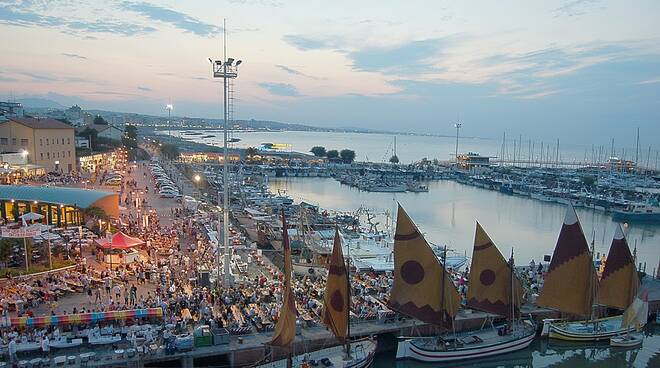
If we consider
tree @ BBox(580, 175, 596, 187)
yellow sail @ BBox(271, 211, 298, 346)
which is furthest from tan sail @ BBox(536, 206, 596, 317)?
tree @ BBox(580, 175, 596, 187)

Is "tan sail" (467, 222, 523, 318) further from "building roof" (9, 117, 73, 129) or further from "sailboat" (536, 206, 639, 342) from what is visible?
"building roof" (9, 117, 73, 129)

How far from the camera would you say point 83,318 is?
1291cm

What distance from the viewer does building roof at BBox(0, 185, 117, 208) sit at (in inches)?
939

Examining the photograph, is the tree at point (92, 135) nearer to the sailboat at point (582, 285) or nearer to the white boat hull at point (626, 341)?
the sailboat at point (582, 285)

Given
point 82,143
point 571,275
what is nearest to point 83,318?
point 571,275

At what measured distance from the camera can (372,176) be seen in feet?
251

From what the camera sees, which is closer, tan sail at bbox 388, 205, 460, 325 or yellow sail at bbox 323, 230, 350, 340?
yellow sail at bbox 323, 230, 350, 340

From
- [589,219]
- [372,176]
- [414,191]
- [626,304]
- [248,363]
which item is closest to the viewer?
[248,363]

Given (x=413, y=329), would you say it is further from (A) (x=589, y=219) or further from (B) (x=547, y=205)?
(B) (x=547, y=205)

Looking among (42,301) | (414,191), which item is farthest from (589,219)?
(42,301)

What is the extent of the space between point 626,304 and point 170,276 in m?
15.2

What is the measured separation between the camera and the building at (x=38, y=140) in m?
36.8

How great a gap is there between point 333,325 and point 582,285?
27.2ft

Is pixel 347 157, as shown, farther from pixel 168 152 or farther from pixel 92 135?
pixel 92 135
